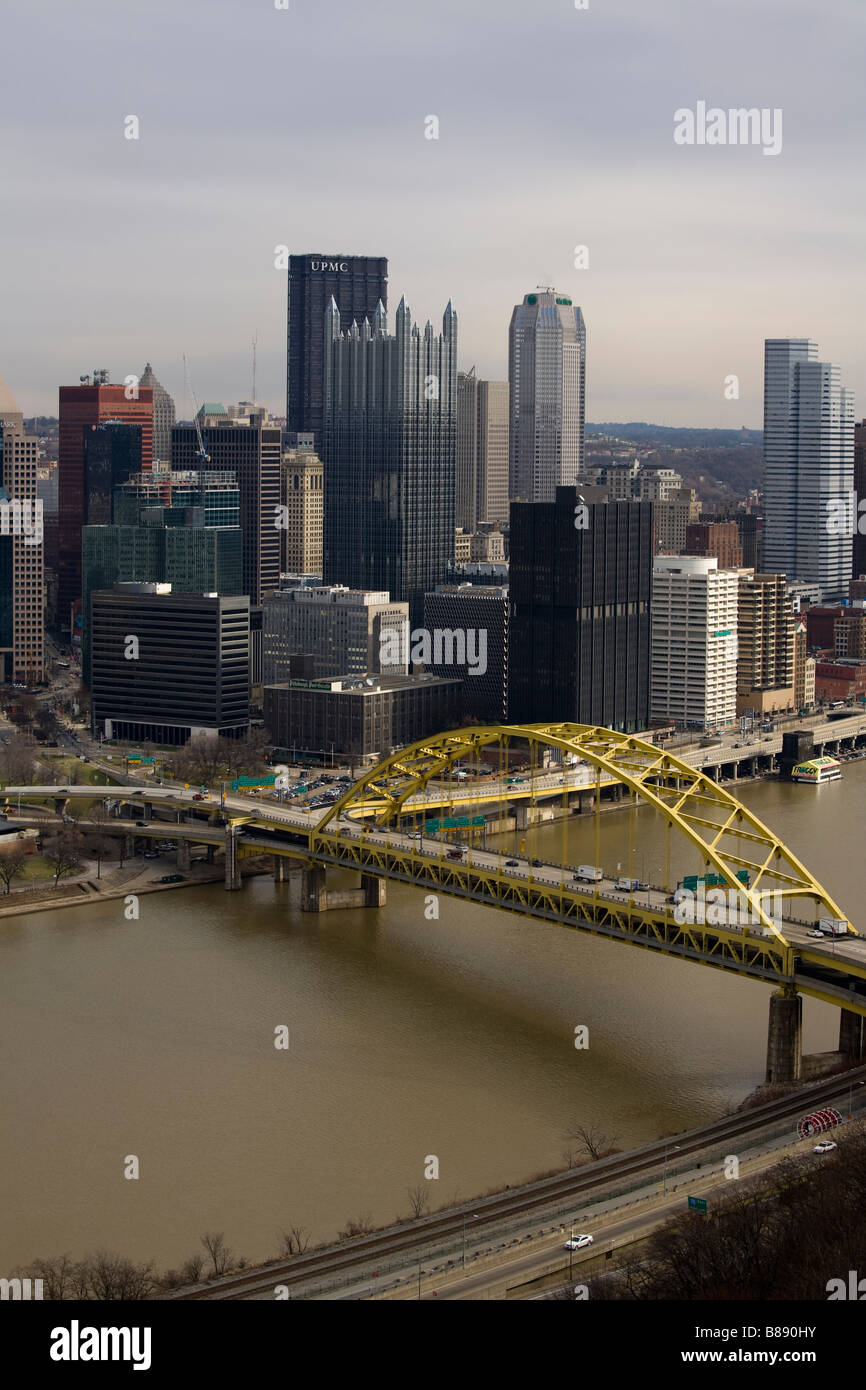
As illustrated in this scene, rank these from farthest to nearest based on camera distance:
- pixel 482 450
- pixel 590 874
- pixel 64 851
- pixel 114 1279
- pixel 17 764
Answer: pixel 482 450, pixel 17 764, pixel 64 851, pixel 590 874, pixel 114 1279

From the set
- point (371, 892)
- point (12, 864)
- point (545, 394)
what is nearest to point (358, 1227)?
point (371, 892)

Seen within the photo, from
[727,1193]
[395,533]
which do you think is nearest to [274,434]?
[395,533]

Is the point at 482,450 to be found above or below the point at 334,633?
above

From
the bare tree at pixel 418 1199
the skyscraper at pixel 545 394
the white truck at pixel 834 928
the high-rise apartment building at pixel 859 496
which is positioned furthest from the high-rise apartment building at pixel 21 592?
the skyscraper at pixel 545 394

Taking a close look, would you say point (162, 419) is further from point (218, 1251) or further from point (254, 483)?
point (218, 1251)

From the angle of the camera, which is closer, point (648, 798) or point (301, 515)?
point (648, 798)

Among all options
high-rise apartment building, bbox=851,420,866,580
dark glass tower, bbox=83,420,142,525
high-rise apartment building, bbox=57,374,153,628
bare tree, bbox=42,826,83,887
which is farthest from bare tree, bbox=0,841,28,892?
high-rise apartment building, bbox=851,420,866,580

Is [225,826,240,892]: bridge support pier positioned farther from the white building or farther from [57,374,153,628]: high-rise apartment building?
[57,374,153,628]: high-rise apartment building

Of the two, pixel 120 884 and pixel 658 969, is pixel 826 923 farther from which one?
pixel 120 884
